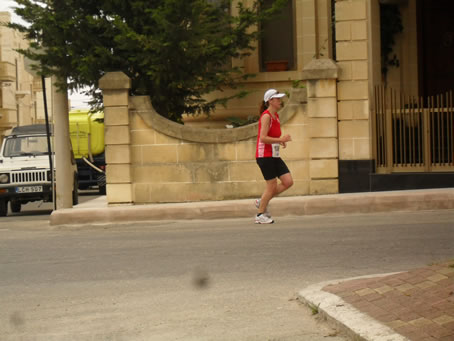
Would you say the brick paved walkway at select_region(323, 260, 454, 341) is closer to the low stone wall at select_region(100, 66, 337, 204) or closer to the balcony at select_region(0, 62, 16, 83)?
the low stone wall at select_region(100, 66, 337, 204)

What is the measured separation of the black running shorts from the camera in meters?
12.9

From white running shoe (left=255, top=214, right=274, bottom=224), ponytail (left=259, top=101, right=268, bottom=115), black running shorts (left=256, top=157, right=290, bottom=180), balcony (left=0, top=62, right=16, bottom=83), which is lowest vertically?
white running shoe (left=255, top=214, right=274, bottom=224)

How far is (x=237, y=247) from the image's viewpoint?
1045 centimetres

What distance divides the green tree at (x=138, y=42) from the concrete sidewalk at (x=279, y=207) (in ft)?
9.46

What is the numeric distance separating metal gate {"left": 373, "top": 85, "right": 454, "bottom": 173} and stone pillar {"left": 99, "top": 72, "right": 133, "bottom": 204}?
4191 millimetres

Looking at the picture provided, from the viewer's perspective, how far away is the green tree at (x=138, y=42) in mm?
15938

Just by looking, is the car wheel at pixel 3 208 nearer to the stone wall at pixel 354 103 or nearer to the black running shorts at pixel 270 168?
the stone wall at pixel 354 103

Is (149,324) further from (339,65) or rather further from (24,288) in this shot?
(339,65)

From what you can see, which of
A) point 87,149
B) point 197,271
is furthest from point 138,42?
point 87,149

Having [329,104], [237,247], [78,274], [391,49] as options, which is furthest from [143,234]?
[391,49]

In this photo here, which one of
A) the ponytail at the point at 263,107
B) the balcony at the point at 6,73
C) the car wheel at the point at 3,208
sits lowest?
the car wheel at the point at 3,208

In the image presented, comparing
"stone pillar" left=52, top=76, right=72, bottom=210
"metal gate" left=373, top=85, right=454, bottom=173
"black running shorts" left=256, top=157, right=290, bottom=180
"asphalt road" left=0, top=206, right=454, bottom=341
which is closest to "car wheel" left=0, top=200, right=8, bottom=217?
"stone pillar" left=52, top=76, right=72, bottom=210

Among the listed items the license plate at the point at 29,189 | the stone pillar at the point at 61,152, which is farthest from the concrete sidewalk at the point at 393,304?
the license plate at the point at 29,189

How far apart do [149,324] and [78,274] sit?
8.37 feet
